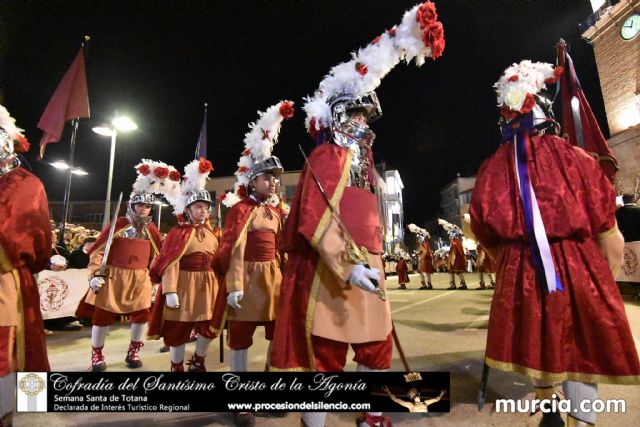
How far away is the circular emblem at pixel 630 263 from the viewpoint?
25.5 feet

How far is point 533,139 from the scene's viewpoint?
7.79 feet

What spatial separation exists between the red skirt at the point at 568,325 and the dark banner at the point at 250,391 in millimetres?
494

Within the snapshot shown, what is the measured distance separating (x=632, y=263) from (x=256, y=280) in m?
9.00

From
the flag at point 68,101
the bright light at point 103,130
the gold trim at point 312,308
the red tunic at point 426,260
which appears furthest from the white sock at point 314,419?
the red tunic at point 426,260

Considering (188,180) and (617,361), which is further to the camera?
(188,180)

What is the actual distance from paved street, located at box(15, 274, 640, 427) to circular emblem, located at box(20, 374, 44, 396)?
0.81m

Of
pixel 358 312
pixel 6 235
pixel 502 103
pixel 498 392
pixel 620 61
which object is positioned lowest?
pixel 498 392

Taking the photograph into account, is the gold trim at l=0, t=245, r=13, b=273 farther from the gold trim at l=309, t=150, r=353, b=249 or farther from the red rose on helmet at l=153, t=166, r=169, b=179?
the red rose on helmet at l=153, t=166, r=169, b=179

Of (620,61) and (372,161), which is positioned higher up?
(620,61)

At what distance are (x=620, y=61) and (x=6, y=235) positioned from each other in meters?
31.5

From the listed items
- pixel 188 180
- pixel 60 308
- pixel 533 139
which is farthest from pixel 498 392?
pixel 60 308

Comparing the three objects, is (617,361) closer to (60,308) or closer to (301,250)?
(301,250)

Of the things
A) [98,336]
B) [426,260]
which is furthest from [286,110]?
[426,260]

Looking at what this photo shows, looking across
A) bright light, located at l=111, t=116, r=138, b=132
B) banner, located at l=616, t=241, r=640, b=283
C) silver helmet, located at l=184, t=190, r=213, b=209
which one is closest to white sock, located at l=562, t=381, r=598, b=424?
silver helmet, located at l=184, t=190, r=213, b=209
